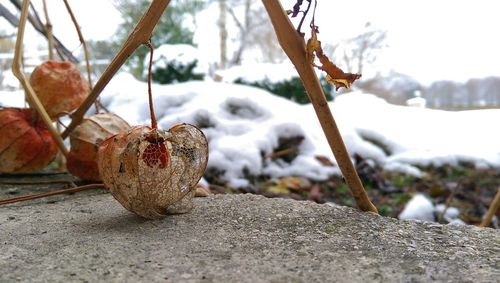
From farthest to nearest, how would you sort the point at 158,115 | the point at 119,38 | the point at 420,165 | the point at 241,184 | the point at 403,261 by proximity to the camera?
the point at 119,38 < the point at 158,115 < the point at 420,165 < the point at 241,184 < the point at 403,261

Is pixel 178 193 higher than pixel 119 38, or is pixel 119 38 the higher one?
pixel 119 38

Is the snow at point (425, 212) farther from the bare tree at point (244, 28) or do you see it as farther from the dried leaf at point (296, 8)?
the bare tree at point (244, 28)

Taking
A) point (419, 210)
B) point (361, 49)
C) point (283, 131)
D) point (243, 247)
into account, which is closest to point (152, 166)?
Answer: point (243, 247)

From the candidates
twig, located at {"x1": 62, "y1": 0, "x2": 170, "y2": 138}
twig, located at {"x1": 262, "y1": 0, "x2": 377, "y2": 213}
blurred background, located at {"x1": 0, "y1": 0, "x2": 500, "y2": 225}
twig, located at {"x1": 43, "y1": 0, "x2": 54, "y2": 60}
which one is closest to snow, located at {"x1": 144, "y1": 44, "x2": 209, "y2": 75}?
blurred background, located at {"x1": 0, "y1": 0, "x2": 500, "y2": 225}

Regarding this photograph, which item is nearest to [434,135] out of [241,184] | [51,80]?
[241,184]

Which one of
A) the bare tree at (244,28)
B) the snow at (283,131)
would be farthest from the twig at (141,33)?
the bare tree at (244,28)

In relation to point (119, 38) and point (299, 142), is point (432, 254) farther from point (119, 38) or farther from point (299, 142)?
point (119, 38)

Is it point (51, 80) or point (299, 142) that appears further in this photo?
point (299, 142)
